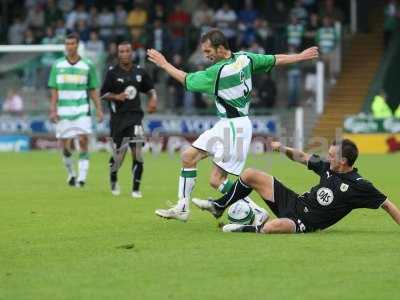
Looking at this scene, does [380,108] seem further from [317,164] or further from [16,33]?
[317,164]

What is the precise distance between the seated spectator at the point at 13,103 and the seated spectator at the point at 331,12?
1021 centimetres

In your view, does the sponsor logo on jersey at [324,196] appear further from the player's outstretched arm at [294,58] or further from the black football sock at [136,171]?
the black football sock at [136,171]

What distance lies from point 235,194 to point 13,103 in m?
20.5

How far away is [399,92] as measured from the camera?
34.3 m

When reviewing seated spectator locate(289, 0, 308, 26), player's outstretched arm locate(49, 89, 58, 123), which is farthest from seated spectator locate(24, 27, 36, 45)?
player's outstretched arm locate(49, 89, 58, 123)

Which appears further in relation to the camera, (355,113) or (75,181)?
(355,113)

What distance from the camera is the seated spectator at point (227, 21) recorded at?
3416cm

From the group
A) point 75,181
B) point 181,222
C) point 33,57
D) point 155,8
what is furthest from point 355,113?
point 181,222

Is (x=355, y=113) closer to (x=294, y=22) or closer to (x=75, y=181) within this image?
(x=294, y=22)

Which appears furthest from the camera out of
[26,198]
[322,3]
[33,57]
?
[322,3]

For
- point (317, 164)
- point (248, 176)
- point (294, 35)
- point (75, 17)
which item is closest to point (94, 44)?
point (75, 17)

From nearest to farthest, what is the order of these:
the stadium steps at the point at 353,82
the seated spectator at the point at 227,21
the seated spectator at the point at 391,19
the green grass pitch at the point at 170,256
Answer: the green grass pitch at the point at 170,256 → the stadium steps at the point at 353,82 → the seated spectator at the point at 227,21 → the seated spectator at the point at 391,19

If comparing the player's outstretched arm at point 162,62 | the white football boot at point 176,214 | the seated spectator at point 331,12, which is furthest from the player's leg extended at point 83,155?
the seated spectator at point 331,12

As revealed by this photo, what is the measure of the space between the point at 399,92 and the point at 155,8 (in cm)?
879
